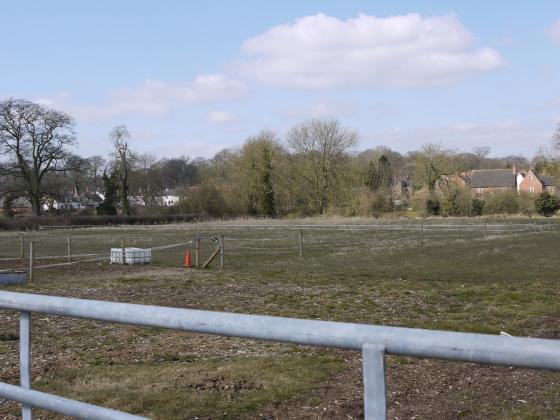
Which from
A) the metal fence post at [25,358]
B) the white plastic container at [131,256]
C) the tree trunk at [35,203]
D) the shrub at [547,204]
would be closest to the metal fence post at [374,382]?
the metal fence post at [25,358]

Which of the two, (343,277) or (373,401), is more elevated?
(373,401)

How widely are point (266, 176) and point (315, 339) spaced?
260 feet

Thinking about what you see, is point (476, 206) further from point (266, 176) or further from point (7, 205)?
point (7, 205)

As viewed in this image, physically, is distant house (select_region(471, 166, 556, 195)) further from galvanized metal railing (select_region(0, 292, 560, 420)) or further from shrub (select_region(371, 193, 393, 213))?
galvanized metal railing (select_region(0, 292, 560, 420))

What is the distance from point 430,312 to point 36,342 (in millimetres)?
6886

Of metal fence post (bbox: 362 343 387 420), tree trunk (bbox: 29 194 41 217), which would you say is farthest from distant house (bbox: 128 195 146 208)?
metal fence post (bbox: 362 343 387 420)

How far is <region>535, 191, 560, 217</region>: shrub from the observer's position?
6481 cm

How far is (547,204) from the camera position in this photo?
65.0 metres

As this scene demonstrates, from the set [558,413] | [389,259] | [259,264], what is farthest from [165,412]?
[389,259]

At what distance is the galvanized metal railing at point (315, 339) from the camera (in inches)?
63.6

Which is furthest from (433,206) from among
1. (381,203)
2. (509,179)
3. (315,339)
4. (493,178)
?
(315,339)

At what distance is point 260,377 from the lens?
6.79m

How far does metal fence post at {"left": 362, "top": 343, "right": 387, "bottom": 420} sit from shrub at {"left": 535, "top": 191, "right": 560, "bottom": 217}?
68554 millimetres

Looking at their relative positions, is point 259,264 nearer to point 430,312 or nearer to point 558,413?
point 430,312
